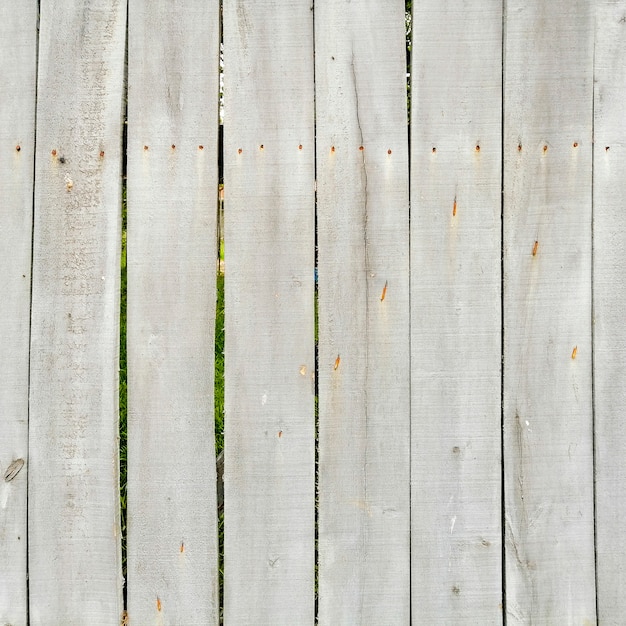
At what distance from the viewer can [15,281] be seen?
5.18 ft

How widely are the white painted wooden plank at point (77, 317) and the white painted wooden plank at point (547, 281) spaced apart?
1069 millimetres

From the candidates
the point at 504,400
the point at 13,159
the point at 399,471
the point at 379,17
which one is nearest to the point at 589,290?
the point at 504,400

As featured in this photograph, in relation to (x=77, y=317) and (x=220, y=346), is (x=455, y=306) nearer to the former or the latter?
(x=220, y=346)

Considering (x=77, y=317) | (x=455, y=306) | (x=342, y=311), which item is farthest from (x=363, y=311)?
(x=77, y=317)

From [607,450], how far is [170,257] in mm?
1288

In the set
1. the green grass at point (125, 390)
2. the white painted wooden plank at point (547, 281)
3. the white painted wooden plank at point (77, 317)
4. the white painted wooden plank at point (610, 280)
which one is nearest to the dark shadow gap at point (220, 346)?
the green grass at point (125, 390)

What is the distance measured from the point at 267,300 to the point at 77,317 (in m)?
0.52

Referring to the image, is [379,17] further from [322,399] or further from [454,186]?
[322,399]

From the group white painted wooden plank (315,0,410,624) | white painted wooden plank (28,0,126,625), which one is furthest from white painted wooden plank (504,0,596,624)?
white painted wooden plank (28,0,126,625)

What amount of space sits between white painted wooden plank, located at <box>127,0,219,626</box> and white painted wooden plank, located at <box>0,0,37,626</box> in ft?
0.93

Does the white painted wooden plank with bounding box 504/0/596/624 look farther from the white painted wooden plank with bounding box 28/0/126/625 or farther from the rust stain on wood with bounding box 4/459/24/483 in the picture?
the rust stain on wood with bounding box 4/459/24/483

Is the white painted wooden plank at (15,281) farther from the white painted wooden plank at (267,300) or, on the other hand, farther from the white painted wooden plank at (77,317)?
the white painted wooden plank at (267,300)

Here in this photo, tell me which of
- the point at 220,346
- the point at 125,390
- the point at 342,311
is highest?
the point at 342,311

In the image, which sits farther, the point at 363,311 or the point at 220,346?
the point at 220,346
